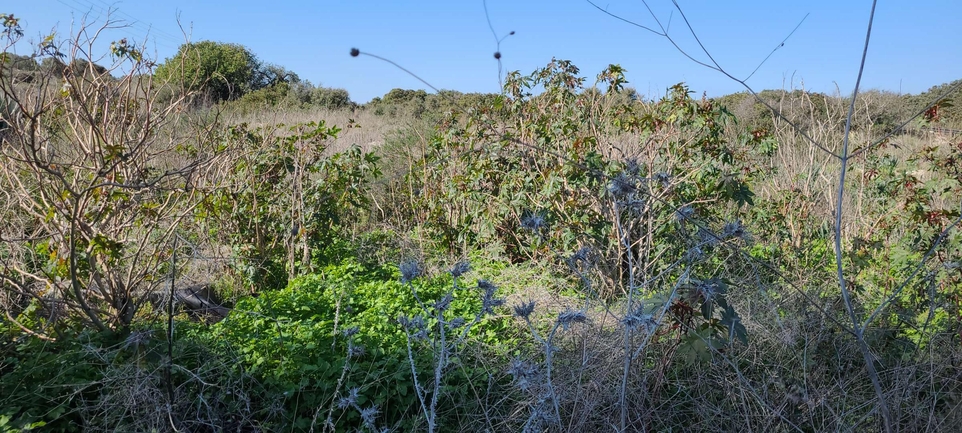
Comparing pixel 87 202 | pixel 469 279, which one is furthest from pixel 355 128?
pixel 87 202

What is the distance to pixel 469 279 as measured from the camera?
4992mm

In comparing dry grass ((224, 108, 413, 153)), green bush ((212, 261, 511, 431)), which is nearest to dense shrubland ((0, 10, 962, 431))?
green bush ((212, 261, 511, 431))

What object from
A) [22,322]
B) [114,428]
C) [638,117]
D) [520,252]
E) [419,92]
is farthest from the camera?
[419,92]

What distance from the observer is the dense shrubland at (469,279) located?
2.75m

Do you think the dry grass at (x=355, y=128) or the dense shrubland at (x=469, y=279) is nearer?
the dense shrubland at (x=469, y=279)

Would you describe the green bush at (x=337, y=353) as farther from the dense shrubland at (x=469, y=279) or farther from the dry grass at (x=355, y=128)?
the dry grass at (x=355, y=128)

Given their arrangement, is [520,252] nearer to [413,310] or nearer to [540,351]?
[413,310]

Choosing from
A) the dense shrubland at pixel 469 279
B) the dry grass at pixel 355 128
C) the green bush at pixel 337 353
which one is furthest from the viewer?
the dry grass at pixel 355 128

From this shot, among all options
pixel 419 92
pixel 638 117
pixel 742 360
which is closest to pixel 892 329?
pixel 742 360

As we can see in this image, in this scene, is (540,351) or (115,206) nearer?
(540,351)

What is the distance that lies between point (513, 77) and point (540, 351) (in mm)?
3158

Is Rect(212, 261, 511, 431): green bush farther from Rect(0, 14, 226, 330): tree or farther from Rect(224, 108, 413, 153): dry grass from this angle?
Rect(224, 108, 413, 153): dry grass

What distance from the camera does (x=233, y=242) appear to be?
5.50 meters

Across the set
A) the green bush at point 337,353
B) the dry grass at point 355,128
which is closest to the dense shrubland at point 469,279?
the green bush at point 337,353
